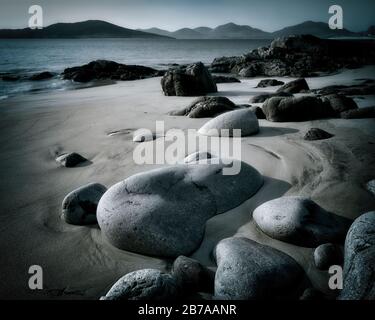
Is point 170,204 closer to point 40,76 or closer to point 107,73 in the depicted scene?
point 107,73

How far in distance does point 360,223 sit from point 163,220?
1479mm

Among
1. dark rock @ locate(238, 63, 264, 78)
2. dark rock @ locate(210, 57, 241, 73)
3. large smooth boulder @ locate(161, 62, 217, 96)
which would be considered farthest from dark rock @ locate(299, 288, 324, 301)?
dark rock @ locate(210, 57, 241, 73)

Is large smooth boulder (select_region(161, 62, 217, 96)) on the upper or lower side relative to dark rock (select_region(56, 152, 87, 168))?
upper

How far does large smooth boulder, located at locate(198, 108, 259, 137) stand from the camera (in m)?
4.72

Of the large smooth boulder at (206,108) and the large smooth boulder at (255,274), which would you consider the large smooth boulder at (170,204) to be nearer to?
the large smooth boulder at (255,274)

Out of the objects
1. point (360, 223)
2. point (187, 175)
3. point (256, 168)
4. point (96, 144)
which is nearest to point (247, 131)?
point (256, 168)

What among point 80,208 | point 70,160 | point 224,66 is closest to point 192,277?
point 80,208

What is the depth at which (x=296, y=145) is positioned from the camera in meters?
4.14

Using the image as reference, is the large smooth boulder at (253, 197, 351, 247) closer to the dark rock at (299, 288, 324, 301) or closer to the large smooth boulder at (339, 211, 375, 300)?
the large smooth boulder at (339, 211, 375, 300)

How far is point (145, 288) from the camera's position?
1871 mm

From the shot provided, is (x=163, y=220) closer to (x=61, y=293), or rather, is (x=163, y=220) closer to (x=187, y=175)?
(x=187, y=175)

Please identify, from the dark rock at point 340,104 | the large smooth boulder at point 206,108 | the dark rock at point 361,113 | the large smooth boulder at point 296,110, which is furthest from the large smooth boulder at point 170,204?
the dark rock at point 340,104

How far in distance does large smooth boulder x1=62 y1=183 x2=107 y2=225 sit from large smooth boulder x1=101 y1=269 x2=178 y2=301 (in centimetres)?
111

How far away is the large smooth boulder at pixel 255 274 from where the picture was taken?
1902mm
